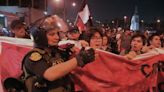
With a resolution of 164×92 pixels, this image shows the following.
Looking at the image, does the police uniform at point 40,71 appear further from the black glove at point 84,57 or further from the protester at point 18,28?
the protester at point 18,28

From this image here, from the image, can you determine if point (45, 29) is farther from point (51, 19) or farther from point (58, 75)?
point (58, 75)

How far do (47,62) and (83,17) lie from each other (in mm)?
6161

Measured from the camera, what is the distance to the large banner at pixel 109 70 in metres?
4.42

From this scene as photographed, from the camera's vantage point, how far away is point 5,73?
449 centimetres

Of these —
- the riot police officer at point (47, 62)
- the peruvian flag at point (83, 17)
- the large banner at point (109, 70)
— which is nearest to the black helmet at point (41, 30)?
the riot police officer at point (47, 62)

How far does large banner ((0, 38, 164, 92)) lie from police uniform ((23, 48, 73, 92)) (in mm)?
786

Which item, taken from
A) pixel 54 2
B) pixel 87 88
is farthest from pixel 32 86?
pixel 54 2

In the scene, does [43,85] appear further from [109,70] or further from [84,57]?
[109,70]

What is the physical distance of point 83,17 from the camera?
30.9 feet

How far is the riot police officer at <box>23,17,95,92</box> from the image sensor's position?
10.5 ft

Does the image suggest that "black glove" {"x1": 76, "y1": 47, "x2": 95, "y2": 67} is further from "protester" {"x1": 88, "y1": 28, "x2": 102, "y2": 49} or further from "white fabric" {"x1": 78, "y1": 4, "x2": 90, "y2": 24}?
"white fabric" {"x1": 78, "y1": 4, "x2": 90, "y2": 24}

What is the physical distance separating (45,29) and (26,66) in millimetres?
400

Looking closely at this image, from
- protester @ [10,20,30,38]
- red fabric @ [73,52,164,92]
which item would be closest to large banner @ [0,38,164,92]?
red fabric @ [73,52,164,92]

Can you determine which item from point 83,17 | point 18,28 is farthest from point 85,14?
point 18,28
